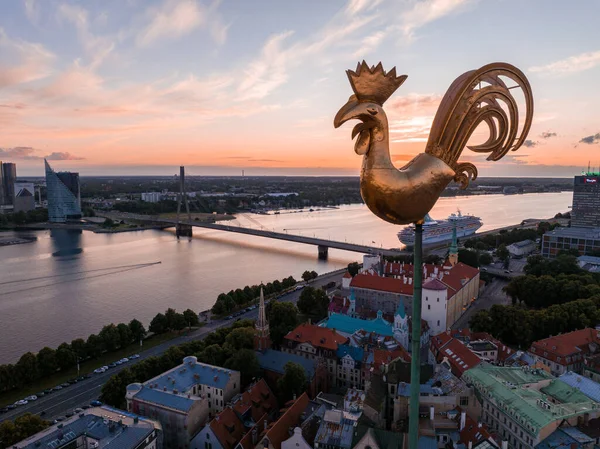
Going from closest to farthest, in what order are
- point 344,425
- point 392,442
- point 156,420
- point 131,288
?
point 392,442 < point 344,425 < point 156,420 < point 131,288

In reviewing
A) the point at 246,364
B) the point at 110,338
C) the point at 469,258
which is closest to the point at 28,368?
the point at 110,338

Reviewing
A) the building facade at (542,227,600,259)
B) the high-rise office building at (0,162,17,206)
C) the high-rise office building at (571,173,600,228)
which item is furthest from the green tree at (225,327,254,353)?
the high-rise office building at (0,162,17,206)

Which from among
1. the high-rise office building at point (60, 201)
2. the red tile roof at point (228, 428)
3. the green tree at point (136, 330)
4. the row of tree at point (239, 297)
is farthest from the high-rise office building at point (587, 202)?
the high-rise office building at point (60, 201)

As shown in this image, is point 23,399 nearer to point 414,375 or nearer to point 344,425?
point 344,425

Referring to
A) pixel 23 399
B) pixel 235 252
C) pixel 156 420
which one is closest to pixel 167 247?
pixel 235 252

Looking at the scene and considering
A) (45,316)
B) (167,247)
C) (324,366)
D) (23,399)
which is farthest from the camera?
(167,247)

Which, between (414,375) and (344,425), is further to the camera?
(344,425)

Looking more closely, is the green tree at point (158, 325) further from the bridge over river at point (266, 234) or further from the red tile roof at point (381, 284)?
the bridge over river at point (266, 234)
